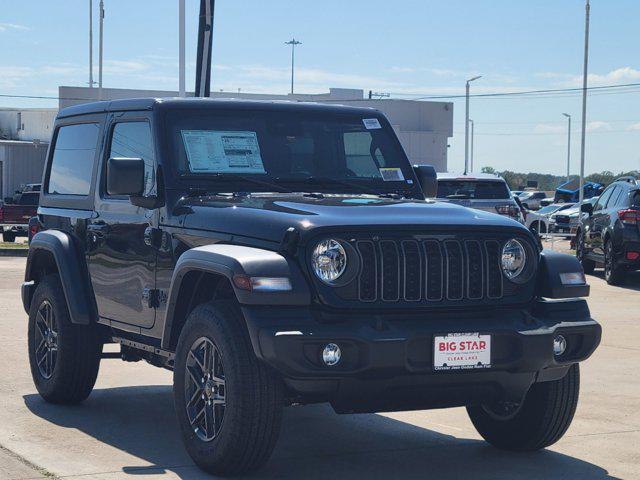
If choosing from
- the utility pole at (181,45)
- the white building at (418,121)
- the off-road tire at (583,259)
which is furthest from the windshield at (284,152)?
the white building at (418,121)

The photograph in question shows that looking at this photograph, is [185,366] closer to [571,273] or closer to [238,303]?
[238,303]

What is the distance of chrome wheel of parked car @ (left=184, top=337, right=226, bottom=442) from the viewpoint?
6.11 m

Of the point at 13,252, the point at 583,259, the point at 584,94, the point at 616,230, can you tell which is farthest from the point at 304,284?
the point at 584,94

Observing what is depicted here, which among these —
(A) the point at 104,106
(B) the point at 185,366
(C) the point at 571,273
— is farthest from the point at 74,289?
(C) the point at 571,273

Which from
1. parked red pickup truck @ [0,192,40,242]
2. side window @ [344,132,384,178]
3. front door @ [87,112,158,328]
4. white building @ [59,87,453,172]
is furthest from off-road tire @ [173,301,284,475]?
white building @ [59,87,453,172]

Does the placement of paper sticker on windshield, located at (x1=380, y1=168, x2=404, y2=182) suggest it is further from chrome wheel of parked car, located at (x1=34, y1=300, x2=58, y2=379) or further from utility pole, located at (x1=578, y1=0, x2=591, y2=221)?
utility pole, located at (x1=578, y1=0, x2=591, y2=221)

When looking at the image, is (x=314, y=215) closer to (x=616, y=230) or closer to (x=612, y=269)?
(x=616, y=230)

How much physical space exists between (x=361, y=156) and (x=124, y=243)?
159cm

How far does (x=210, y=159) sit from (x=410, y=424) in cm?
213

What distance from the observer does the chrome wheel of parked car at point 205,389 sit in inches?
241

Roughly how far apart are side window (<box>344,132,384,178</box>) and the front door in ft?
4.13

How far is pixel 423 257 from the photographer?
6.07m

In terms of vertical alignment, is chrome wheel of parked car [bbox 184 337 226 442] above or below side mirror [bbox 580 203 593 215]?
below

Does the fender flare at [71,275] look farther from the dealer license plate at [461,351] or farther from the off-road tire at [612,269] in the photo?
the off-road tire at [612,269]
